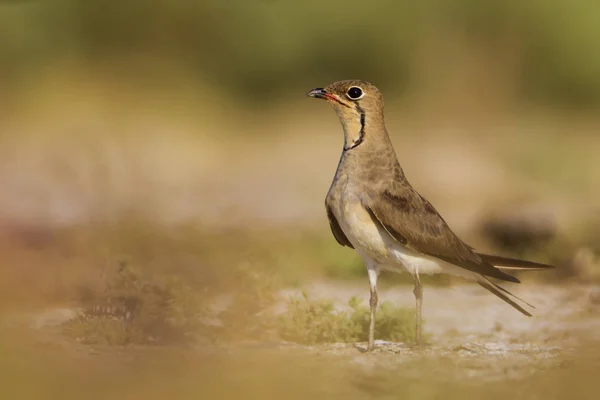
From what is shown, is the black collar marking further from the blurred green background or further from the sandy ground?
the blurred green background

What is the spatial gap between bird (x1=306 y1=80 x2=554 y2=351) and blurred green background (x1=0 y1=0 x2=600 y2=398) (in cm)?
210

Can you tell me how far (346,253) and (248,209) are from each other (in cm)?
257

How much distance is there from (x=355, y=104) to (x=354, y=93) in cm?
7

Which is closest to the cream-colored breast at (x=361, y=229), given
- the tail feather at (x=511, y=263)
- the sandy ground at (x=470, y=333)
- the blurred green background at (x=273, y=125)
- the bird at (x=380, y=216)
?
the bird at (x=380, y=216)

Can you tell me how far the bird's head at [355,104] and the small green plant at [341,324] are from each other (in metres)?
1.20

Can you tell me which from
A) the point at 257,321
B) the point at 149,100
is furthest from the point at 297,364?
the point at 149,100

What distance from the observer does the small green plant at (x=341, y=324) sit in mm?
6645

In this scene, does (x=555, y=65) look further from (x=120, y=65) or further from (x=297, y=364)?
(x=297, y=364)

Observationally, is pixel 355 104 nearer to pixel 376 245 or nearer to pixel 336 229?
pixel 336 229

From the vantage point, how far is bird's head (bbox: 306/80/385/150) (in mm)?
6164

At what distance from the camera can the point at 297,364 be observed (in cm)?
571

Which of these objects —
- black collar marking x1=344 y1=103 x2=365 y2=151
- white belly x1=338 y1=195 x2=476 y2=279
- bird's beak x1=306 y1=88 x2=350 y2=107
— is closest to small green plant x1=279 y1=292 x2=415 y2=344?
white belly x1=338 y1=195 x2=476 y2=279

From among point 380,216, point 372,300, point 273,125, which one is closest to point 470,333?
point 372,300

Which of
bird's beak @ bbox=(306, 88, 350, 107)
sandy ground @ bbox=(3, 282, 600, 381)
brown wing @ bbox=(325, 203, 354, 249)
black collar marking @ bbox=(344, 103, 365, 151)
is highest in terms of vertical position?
bird's beak @ bbox=(306, 88, 350, 107)
